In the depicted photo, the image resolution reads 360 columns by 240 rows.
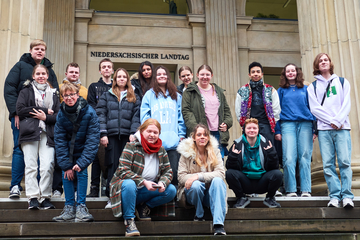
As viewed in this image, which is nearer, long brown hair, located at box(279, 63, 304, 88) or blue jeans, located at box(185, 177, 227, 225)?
blue jeans, located at box(185, 177, 227, 225)

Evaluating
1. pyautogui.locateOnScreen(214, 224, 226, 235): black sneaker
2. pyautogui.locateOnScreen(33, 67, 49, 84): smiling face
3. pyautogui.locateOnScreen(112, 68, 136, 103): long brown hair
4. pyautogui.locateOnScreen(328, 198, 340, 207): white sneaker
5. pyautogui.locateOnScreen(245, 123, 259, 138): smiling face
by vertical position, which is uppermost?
pyautogui.locateOnScreen(33, 67, 49, 84): smiling face

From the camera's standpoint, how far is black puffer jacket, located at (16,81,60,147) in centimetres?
559

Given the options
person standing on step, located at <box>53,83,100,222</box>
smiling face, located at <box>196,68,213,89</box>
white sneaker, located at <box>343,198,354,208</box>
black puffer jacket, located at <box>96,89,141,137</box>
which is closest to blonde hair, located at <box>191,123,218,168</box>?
black puffer jacket, located at <box>96,89,141,137</box>

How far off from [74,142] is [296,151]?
329 centimetres

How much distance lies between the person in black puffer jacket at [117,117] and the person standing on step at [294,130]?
7.47 ft

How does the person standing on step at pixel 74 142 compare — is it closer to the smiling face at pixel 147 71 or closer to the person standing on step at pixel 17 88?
the person standing on step at pixel 17 88

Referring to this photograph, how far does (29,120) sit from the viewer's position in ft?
18.6

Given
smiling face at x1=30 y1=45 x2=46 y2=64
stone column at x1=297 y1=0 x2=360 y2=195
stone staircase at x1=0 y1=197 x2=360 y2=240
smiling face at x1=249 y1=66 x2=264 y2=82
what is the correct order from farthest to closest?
stone column at x1=297 y1=0 x2=360 y2=195 → smiling face at x1=249 y1=66 x2=264 y2=82 → smiling face at x1=30 y1=45 x2=46 y2=64 → stone staircase at x1=0 y1=197 x2=360 y2=240

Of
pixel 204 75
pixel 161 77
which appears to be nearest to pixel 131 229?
pixel 161 77

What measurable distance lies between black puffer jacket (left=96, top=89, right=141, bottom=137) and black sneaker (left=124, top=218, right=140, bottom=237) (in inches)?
62.6

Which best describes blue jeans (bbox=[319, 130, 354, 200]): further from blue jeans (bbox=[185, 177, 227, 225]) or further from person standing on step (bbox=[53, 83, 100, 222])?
person standing on step (bbox=[53, 83, 100, 222])

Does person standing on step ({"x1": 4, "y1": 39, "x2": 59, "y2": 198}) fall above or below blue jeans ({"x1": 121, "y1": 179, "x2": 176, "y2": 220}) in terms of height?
above

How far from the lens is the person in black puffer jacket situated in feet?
19.8

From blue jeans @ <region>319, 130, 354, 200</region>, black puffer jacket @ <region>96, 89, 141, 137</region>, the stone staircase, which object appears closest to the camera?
the stone staircase
